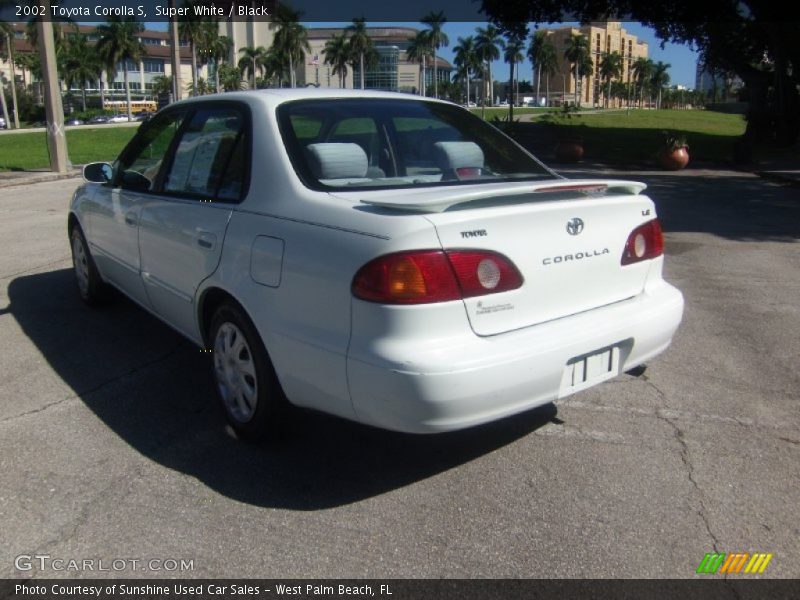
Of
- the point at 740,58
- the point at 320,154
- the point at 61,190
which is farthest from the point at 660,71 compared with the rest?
the point at 320,154

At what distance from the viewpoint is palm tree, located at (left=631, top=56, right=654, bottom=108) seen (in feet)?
480

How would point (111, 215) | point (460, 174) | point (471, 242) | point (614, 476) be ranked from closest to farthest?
point (471, 242)
point (614, 476)
point (460, 174)
point (111, 215)

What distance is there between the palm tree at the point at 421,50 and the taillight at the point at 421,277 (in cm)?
12148

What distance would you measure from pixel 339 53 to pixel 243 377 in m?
116

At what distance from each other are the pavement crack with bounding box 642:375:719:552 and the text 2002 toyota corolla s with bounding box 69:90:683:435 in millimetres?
507

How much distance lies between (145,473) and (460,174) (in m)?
2.11

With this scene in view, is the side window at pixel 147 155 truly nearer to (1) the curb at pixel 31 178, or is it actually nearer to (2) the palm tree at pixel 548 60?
(1) the curb at pixel 31 178

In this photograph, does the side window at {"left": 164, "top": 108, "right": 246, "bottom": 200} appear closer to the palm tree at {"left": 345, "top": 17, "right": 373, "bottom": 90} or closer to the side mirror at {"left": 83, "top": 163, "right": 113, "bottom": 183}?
the side mirror at {"left": 83, "top": 163, "right": 113, "bottom": 183}

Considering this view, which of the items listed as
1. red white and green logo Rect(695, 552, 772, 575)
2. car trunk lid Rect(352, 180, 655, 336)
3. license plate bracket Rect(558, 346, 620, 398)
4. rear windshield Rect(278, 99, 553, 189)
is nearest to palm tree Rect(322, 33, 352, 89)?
rear windshield Rect(278, 99, 553, 189)

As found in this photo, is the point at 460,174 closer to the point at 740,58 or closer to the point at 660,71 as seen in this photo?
the point at 740,58

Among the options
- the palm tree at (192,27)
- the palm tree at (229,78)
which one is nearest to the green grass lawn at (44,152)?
the palm tree at (192,27)

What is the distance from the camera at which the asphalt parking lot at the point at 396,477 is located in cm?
279

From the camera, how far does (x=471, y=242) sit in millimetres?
A: 2898

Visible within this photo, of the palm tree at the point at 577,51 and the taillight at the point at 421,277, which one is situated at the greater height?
the palm tree at the point at 577,51
